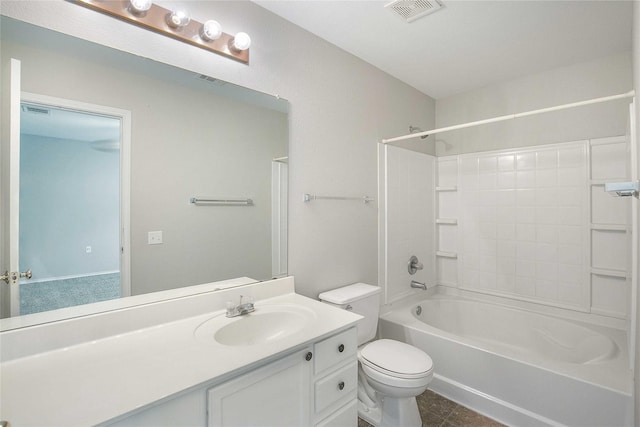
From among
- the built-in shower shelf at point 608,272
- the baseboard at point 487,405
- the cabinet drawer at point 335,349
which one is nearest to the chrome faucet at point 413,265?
the baseboard at point 487,405

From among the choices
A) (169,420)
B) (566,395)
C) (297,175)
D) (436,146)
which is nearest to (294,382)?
(169,420)

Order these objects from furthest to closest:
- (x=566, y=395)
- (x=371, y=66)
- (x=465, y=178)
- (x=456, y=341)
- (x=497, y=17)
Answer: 1. (x=465, y=178)
2. (x=371, y=66)
3. (x=456, y=341)
4. (x=497, y=17)
5. (x=566, y=395)

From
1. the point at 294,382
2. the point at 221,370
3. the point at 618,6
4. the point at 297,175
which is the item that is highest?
the point at 618,6

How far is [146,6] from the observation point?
122cm

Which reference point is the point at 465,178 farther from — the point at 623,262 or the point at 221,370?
the point at 221,370

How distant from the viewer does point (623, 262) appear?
2.14 metres

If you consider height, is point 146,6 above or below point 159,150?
above

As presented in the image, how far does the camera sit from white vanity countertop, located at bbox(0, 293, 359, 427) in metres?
0.75

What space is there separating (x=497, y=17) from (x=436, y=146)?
1438 mm

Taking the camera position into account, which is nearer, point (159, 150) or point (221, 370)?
point (221, 370)

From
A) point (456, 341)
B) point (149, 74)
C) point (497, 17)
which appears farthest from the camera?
point (456, 341)

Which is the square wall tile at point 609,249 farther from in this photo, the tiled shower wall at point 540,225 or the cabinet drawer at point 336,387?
the cabinet drawer at point 336,387

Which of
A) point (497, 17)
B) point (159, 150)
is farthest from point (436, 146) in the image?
point (159, 150)

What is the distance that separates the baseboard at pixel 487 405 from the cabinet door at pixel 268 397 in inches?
52.8
